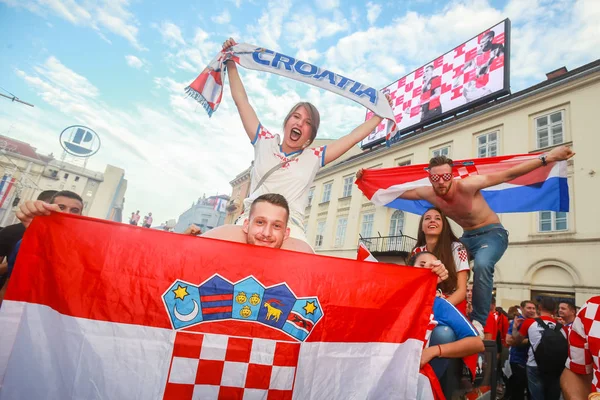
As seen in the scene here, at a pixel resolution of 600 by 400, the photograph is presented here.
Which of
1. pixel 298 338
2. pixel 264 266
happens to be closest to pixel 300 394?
pixel 298 338

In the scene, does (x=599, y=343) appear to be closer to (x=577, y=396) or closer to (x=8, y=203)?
(x=577, y=396)

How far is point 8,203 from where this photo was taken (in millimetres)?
48438

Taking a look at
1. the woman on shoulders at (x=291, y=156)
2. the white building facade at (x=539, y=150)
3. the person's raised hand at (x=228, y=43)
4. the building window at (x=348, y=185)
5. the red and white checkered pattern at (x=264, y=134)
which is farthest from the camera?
the building window at (x=348, y=185)

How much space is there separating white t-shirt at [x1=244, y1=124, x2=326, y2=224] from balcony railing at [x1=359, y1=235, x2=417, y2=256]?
1482 centimetres

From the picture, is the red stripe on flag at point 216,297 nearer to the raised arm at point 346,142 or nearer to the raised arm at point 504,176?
the raised arm at point 346,142

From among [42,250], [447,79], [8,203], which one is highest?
[447,79]

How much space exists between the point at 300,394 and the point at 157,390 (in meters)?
0.73

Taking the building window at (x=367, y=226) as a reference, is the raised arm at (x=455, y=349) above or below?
below

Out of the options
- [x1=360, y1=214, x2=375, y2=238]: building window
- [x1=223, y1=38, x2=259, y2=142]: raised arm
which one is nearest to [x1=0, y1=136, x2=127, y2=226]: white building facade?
[x1=360, y1=214, x2=375, y2=238]: building window

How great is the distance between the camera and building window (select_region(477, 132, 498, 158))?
47.5 feet

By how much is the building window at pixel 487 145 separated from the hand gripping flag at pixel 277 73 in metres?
13.5

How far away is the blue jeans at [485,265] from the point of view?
3.14 metres

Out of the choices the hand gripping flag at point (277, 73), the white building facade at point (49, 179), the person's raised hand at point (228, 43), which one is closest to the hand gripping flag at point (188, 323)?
the hand gripping flag at point (277, 73)

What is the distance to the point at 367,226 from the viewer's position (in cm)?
2030
